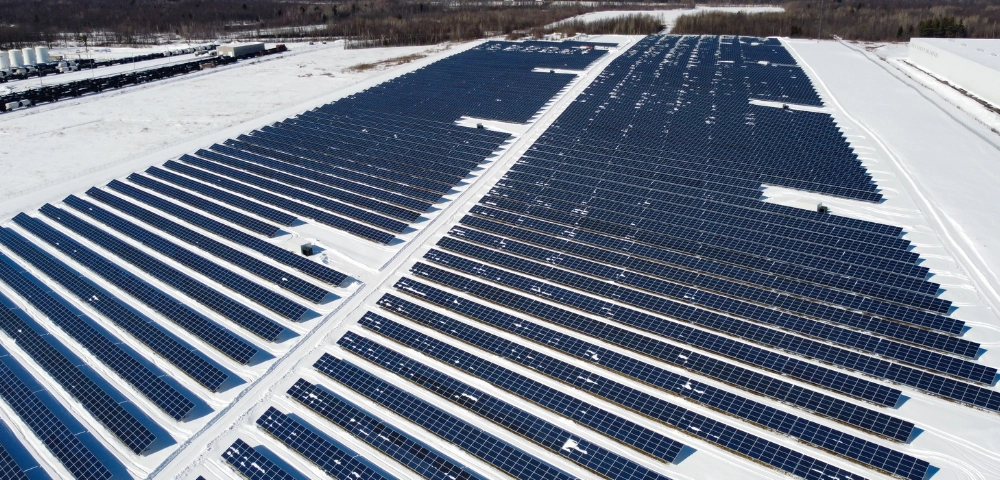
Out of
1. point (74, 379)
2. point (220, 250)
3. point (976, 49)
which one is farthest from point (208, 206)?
point (976, 49)

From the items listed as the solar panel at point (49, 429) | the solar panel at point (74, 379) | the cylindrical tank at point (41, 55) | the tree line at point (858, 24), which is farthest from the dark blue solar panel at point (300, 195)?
the tree line at point (858, 24)

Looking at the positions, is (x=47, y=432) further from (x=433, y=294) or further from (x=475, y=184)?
(x=475, y=184)

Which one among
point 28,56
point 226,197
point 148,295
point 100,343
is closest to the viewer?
point 100,343

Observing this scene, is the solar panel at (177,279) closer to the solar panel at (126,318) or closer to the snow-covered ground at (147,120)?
the solar panel at (126,318)

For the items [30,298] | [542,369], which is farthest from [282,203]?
[542,369]

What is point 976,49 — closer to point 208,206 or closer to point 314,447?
point 208,206
